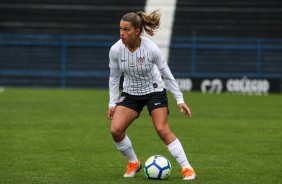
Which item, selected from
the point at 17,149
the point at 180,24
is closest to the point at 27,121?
the point at 17,149

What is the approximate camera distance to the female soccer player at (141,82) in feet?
27.9

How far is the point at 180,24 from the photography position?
32781 mm

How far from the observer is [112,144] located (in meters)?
12.6

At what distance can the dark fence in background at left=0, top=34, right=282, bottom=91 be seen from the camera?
101 feet

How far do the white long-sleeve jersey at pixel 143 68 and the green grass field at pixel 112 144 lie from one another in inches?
39.5

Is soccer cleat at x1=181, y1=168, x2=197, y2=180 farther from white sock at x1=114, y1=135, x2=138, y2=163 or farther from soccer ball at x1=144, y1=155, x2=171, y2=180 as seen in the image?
white sock at x1=114, y1=135, x2=138, y2=163

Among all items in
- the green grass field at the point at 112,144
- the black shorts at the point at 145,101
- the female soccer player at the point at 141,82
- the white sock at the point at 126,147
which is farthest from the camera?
the green grass field at the point at 112,144

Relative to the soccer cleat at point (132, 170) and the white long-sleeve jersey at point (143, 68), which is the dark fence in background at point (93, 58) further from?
the white long-sleeve jersey at point (143, 68)

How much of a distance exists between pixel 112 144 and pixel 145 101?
3.88 metres

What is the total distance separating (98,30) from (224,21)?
5.20m

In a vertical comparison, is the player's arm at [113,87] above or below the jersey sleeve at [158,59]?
below

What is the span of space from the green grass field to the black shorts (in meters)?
0.81

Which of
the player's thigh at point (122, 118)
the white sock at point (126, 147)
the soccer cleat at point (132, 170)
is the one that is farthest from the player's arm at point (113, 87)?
the soccer cleat at point (132, 170)

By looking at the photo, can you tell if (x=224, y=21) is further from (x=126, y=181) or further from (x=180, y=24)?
(x=126, y=181)
